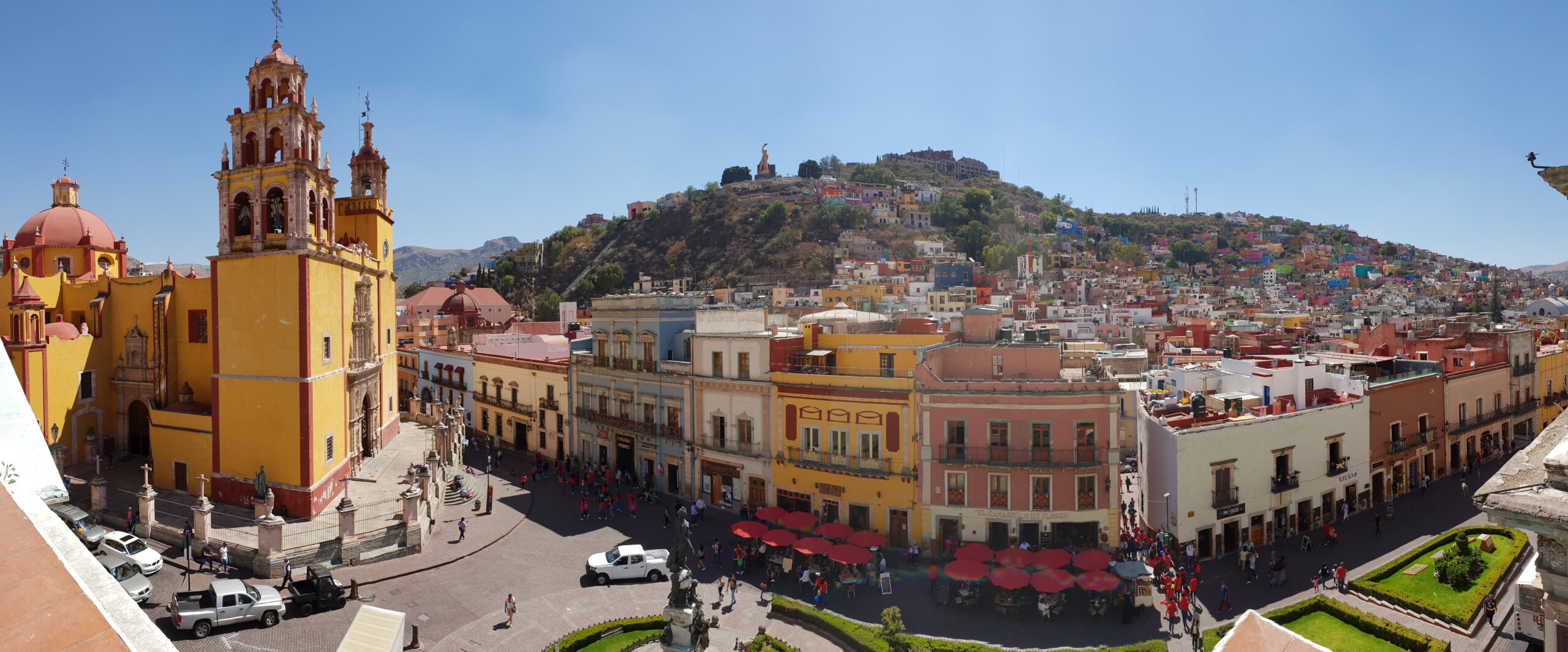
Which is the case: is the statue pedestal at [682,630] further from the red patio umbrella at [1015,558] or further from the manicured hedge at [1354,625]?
the manicured hedge at [1354,625]

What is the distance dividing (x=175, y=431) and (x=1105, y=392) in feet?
99.1

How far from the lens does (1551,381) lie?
39125mm

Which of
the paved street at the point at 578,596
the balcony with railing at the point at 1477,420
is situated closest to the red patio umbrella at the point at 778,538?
the paved street at the point at 578,596

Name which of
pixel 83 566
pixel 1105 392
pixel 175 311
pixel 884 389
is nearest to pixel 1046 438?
pixel 1105 392

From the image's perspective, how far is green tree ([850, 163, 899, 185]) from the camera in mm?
161625

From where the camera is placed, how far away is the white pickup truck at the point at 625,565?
68.3 feet

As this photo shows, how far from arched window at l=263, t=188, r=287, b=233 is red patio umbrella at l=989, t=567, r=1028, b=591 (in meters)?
24.9

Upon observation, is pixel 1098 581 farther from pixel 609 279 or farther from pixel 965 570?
pixel 609 279

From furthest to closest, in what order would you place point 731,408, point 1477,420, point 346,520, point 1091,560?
point 1477,420, point 731,408, point 346,520, point 1091,560

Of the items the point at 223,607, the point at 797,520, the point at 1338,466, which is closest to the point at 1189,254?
the point at 1338,466

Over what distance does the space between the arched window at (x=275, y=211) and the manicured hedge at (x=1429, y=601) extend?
34.3 metres

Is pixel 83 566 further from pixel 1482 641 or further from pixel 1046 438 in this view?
pixel 1482 641

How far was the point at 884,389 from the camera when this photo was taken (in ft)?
80.8

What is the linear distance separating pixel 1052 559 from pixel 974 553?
199 centimetres
